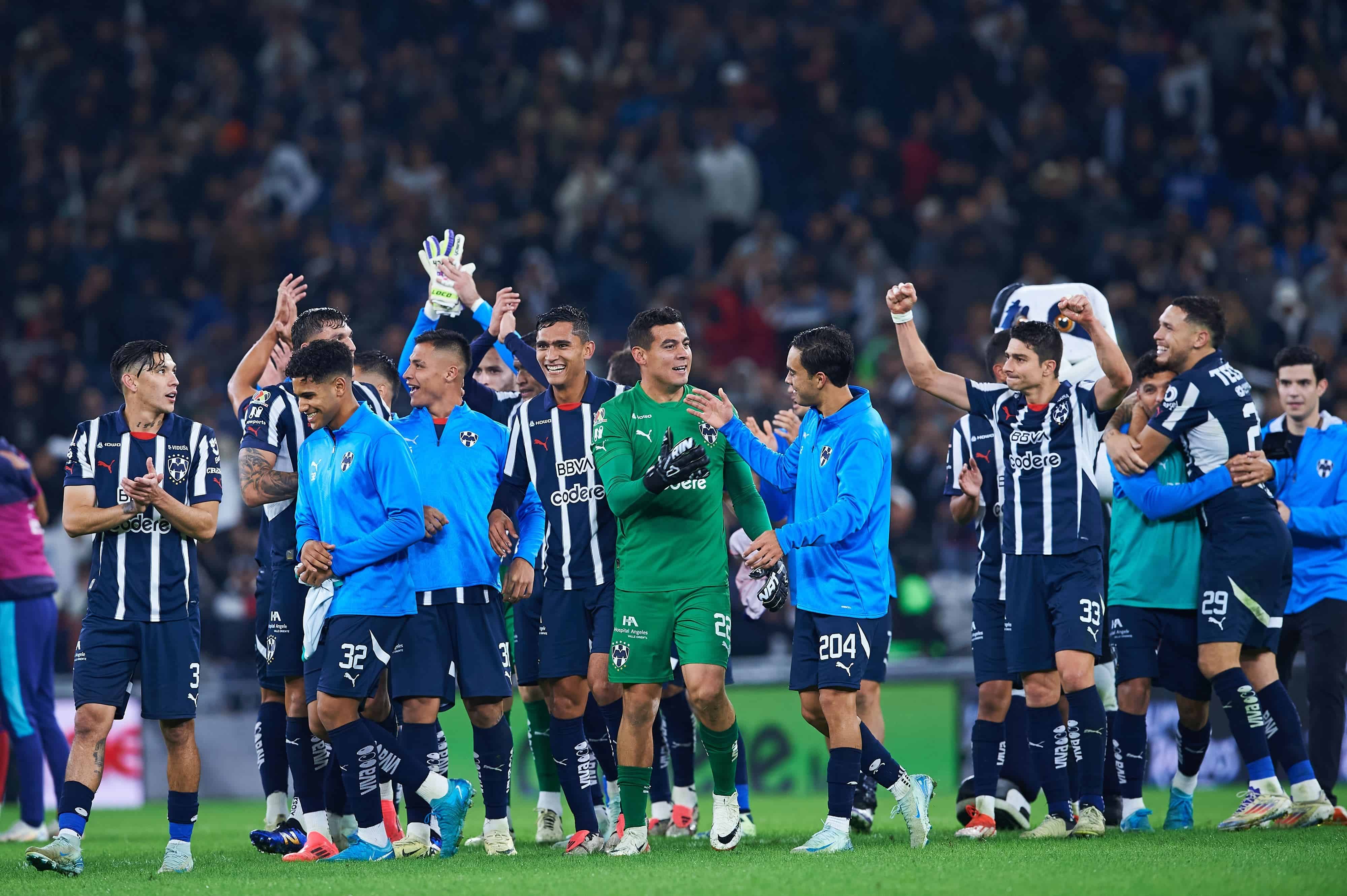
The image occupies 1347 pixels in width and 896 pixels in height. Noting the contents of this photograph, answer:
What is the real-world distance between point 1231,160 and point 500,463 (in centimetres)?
1348

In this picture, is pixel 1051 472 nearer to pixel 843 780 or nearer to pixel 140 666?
pixel 843 780

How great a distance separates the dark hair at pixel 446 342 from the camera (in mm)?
8836

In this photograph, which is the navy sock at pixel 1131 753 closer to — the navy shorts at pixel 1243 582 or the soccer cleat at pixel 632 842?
the navy shorts at pixel 1243 582

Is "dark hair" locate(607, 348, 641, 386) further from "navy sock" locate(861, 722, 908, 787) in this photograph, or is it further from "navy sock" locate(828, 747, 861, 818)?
"navy sock" locate(828, 747, 861, 818)

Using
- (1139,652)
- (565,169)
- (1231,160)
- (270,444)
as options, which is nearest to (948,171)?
(1231,160)

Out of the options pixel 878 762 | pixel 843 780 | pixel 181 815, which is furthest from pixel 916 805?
pixel 181 815

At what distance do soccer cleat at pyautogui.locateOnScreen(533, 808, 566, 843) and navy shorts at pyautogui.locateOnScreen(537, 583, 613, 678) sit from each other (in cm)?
Answer: 104

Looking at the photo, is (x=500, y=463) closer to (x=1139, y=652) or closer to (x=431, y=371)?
(x=431, y=371)

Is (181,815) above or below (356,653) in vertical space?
below

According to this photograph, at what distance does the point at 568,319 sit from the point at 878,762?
9.86 ft

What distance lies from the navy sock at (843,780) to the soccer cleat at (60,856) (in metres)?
3.96

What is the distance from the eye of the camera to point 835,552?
25.9 ft

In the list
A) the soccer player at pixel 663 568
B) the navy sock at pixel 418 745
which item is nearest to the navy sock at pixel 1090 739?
the soccer player at pixel 663 568

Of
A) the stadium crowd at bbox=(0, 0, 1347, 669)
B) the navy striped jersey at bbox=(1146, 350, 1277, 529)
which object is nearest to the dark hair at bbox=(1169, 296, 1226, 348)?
the navy striped jersey at bbox=(1146, 350, 1277, 529)
